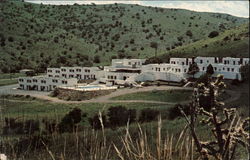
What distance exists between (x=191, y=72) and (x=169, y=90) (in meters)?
1.45

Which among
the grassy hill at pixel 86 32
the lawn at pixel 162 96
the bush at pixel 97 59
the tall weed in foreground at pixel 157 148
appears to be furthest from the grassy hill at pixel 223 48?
the tall weed in foreground at pixel 157 148

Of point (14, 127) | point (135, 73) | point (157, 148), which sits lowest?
point (135, 73)

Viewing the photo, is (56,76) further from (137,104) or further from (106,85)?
(137,104)

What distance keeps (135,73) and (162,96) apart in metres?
2.60

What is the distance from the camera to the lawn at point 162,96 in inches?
438

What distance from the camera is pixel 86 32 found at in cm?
1898

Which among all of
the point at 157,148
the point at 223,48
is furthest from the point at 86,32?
the point at 157,148

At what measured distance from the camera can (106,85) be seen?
12.9 metres

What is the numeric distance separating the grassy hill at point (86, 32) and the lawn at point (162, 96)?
2.98 meters

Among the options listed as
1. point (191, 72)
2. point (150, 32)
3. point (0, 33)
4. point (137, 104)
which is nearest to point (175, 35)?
point (150, 32)

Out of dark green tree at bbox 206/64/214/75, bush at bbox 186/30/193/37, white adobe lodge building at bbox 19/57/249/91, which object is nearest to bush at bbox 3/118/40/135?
white adobe lodge building at bbox 19/57/249/91

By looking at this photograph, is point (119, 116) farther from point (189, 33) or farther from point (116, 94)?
point (189, 33)

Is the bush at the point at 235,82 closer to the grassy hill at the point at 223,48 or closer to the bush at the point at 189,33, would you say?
the grassy hill at the point at 223,48

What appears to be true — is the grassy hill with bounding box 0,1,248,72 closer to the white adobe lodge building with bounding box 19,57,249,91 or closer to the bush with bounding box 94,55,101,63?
the bush with bounding box 94,55,101,63
